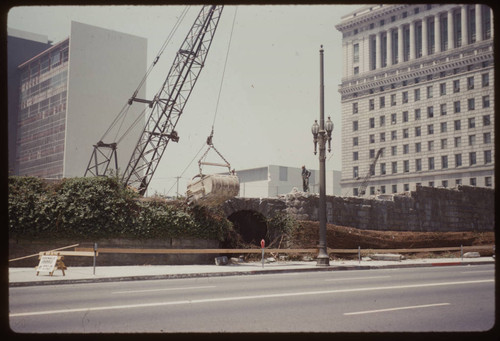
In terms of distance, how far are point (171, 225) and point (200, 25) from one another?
19302mm

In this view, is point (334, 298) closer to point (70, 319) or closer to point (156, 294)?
point (156, 294)

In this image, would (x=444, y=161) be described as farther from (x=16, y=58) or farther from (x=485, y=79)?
(x=16, y=58)

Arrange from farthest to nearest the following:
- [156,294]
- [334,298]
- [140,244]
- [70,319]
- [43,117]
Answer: [43,117] → [140,244] → [156,294] → [334,298] → [70,319]

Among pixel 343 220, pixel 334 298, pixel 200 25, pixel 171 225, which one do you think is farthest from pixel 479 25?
pixel 334 298

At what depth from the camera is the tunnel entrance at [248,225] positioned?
25922mm

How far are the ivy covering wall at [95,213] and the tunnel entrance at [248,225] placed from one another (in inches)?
146

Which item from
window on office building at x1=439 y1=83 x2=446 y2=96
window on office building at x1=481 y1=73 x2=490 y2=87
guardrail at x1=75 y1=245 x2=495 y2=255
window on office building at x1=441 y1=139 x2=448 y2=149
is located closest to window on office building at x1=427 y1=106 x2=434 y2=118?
window on office building at x1=439 y1=83 x2=446 y2=96

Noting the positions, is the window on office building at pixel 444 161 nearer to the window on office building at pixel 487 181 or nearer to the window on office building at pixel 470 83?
the window on office building at pixel 487 181

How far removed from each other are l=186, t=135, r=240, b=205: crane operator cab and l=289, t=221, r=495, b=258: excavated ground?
4943 millimetres

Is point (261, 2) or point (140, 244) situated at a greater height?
point (261, 2)

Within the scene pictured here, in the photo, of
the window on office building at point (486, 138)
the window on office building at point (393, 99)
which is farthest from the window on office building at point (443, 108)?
the window on office building at point (393, 99)

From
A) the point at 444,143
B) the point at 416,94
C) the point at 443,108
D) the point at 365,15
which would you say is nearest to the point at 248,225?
the point at 444,143

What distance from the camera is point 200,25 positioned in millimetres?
36250

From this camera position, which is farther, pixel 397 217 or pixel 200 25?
pixel 200 25
